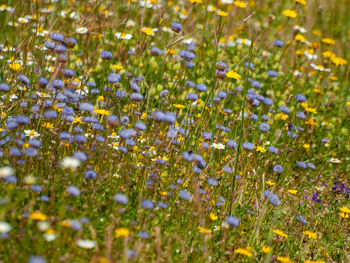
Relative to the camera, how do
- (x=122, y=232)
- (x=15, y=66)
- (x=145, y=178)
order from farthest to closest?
(x=15, y=66) < (x=145, y=178) < (x=122, y=232)

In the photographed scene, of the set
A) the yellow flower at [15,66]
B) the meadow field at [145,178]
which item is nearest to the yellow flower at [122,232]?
the meadow field at [145,178]

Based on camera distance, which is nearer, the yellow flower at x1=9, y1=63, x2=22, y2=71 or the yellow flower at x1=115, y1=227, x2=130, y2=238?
the yellow flower at x1=115, y1=227, x2=130, y2=238

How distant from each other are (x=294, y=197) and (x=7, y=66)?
77.8 inches

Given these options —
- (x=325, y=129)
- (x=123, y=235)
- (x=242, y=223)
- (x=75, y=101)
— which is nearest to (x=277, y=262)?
(x=242, y=223)

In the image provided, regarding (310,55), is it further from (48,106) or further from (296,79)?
(48,106)

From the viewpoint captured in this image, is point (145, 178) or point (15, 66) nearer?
point (145, 178)

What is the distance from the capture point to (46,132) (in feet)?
8.17

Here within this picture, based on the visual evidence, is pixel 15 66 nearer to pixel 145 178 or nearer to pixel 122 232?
pixel 145 178

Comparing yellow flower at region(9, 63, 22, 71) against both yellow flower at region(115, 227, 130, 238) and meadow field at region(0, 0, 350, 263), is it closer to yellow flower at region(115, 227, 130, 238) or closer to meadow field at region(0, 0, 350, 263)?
meadow field at region(0, 0, 350, 263)

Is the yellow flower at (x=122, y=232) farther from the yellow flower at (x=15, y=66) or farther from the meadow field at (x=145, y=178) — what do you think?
the yellow flower at (x=15, y=66)

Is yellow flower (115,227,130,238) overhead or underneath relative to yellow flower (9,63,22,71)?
underneath

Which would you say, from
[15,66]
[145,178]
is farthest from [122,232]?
[15,66]

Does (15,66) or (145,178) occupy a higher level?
(15,66)

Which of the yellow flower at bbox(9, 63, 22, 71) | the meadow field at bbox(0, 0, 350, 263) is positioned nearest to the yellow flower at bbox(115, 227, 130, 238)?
the meadow field at bbox(0, 0, 350, 263)
